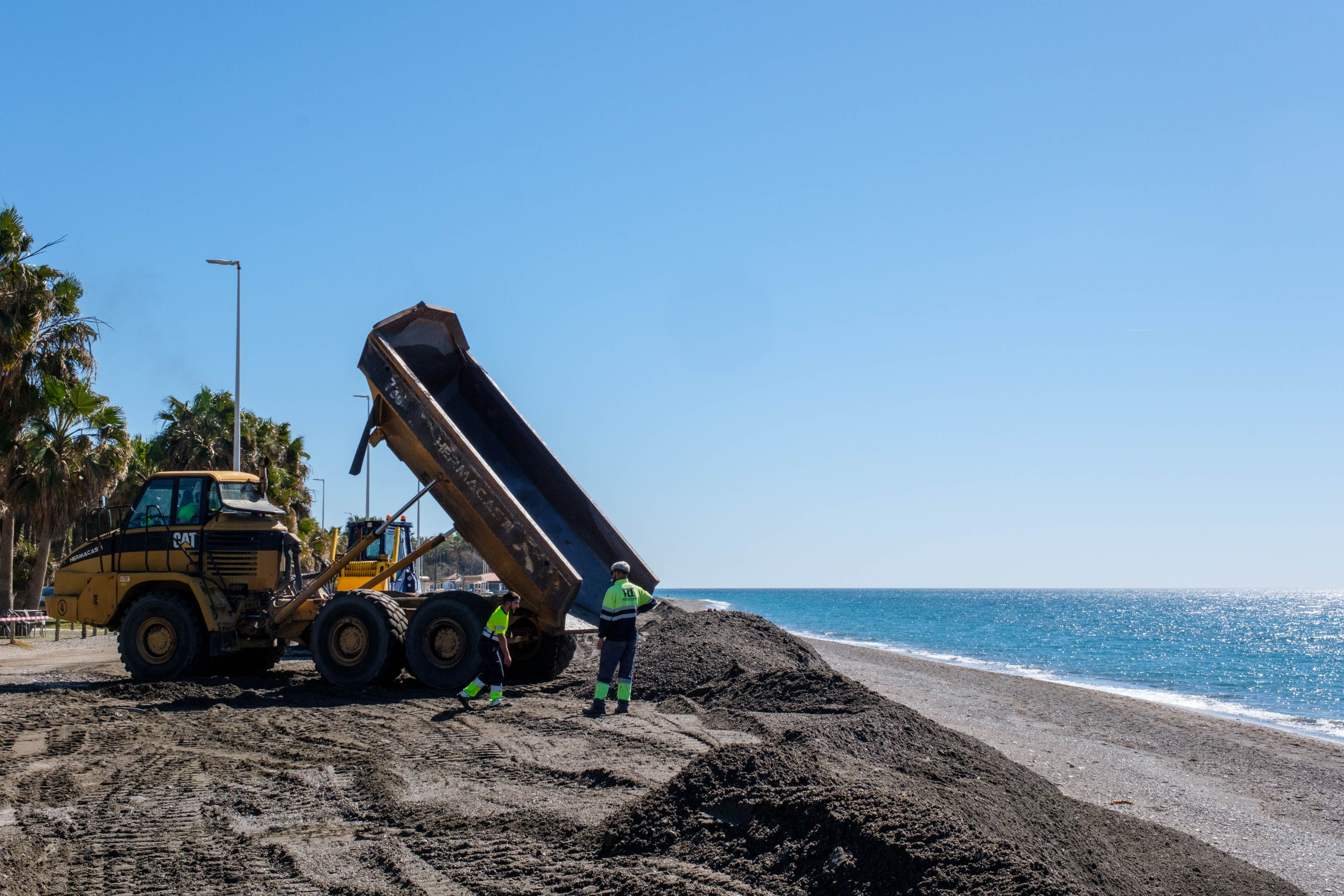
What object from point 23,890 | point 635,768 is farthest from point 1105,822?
point 23,890

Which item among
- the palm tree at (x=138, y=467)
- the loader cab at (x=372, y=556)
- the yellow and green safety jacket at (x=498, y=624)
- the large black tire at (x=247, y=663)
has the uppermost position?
the palm tree at (x=138, y=467)

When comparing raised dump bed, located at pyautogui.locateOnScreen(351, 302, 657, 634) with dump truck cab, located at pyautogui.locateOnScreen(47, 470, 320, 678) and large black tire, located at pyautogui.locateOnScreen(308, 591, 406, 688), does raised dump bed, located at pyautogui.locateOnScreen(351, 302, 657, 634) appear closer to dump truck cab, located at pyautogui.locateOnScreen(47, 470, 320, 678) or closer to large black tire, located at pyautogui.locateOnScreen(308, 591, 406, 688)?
large black tire, located at pyautogui.locateOnScreen(308, 591, 406, 688)

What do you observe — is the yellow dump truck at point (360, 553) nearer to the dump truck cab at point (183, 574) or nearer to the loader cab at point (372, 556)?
the dump truck cab at point (183, 574)

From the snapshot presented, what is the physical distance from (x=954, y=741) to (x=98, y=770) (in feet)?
21.7

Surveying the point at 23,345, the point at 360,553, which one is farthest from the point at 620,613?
the point at 23,345

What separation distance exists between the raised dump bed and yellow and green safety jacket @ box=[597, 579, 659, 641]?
403 millimetres

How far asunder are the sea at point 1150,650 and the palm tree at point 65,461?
2447cm

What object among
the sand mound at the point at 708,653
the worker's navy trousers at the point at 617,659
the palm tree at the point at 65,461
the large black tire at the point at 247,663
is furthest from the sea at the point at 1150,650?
the palm tree at the point at 65,461

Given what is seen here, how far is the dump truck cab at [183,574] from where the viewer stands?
12336 mm

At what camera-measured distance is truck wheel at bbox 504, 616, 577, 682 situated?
12.4 m

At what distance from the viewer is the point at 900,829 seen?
4.87m

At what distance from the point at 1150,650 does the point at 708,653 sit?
39.4 meters

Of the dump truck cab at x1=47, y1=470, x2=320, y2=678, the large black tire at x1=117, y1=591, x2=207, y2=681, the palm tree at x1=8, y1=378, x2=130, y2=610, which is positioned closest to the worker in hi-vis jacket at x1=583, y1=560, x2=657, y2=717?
the dump truck cab at x1=47, y1=470, x2=320, y2=678

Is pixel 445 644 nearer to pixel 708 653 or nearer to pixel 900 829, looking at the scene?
pixel 708 653
